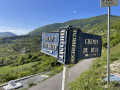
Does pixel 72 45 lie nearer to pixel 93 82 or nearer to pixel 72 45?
pixel 72 45

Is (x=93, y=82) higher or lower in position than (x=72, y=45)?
lower

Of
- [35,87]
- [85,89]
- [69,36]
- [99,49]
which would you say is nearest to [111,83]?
[85,89]

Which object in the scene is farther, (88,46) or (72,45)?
(88,46)

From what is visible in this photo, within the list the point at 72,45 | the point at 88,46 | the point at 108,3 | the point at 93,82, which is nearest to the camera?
the point at 72,45

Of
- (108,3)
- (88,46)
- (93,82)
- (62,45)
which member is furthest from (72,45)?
(93,82)

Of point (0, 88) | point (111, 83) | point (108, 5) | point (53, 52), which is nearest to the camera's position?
point (53, 52)

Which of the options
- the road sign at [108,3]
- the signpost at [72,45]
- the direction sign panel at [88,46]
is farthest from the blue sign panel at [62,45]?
the road sign at [108,3]

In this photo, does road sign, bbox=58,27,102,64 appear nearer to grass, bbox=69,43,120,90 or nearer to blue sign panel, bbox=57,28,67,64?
blue sign panel, bbox=57,28,67,64

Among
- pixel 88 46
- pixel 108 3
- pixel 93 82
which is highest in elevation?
pixel 108 3

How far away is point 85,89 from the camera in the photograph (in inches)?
158

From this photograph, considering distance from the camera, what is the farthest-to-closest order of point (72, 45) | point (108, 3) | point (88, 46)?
1. point (108, 3)
2. point (88, 46)
3. point (72, 45)

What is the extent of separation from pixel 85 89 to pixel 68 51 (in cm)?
234

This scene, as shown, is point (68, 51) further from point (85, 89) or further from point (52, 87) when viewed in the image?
point (52, 87)

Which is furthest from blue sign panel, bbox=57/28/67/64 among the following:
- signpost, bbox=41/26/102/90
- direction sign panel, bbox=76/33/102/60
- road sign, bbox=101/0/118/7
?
road sign, bbox=101/0/118/7
